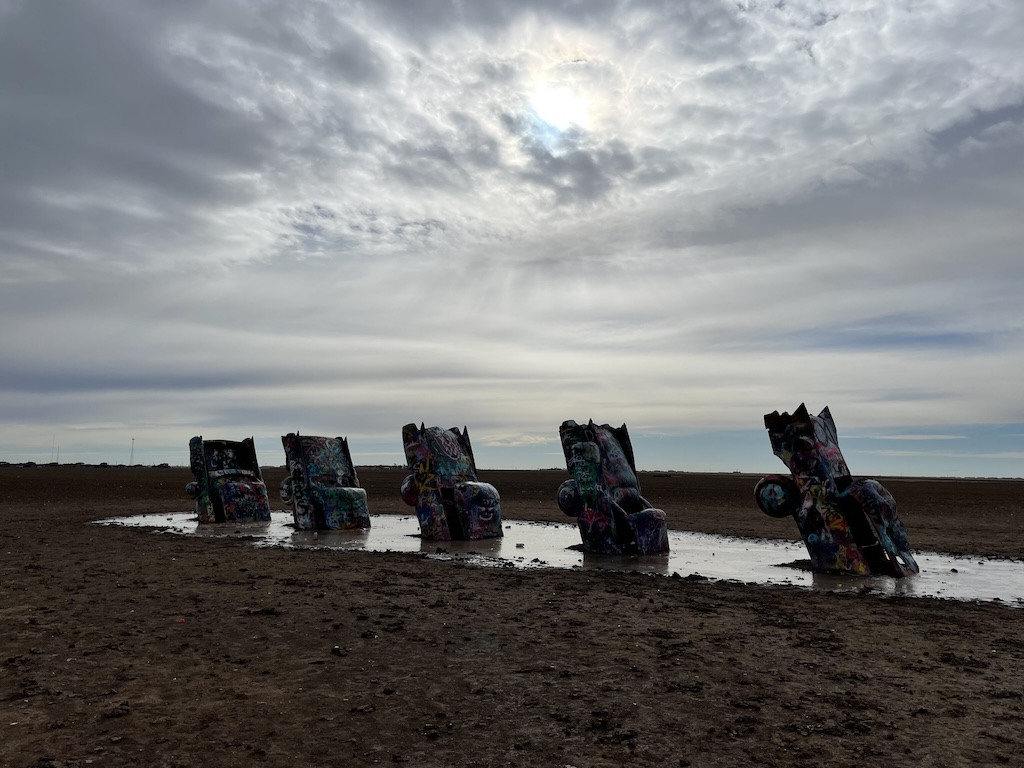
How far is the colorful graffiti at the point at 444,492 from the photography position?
16.4 m

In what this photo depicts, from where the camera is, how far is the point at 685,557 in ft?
44.7

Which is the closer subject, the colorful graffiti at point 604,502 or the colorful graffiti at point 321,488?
the colorful graffiti at point 604,502

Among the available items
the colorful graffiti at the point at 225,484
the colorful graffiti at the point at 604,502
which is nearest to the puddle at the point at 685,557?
the colorful graffiti at the point at 604,502

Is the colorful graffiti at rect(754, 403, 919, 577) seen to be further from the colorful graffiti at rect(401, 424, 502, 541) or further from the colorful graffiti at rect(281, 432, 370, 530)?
the colorful graffiti at rect(281, 432, 370, 530)

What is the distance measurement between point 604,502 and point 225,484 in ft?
40.1

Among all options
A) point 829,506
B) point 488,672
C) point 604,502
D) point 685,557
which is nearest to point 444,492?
point 604,502

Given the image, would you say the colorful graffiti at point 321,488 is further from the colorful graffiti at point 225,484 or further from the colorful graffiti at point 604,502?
the colorful graffiti at point 604,502

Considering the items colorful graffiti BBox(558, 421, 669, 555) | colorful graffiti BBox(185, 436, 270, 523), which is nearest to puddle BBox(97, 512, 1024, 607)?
colorful graffiti BBox(558, 421, 669, 555)

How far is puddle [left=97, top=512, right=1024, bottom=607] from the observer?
1062 centimetres

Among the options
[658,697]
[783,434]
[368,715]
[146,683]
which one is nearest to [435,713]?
[368,715]

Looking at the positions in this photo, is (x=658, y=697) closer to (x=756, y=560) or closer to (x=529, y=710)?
(x=529, y=710)

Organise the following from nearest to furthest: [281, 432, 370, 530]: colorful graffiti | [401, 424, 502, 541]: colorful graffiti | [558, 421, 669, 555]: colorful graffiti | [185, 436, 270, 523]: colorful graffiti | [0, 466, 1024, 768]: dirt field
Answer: [0, 466, 1024, 768]: dirt field → [558, 421, 669, 555]: colorful graffiti → [401, 424, 502, 541]: colorful graffiti → [281, 432, 370, 530]: colorful graffiti → [185, 436, 270, 523]: colorful graffiti

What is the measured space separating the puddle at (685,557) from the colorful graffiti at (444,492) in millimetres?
510

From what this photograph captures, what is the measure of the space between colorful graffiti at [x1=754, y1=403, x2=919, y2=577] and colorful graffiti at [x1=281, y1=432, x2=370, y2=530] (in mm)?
10682
